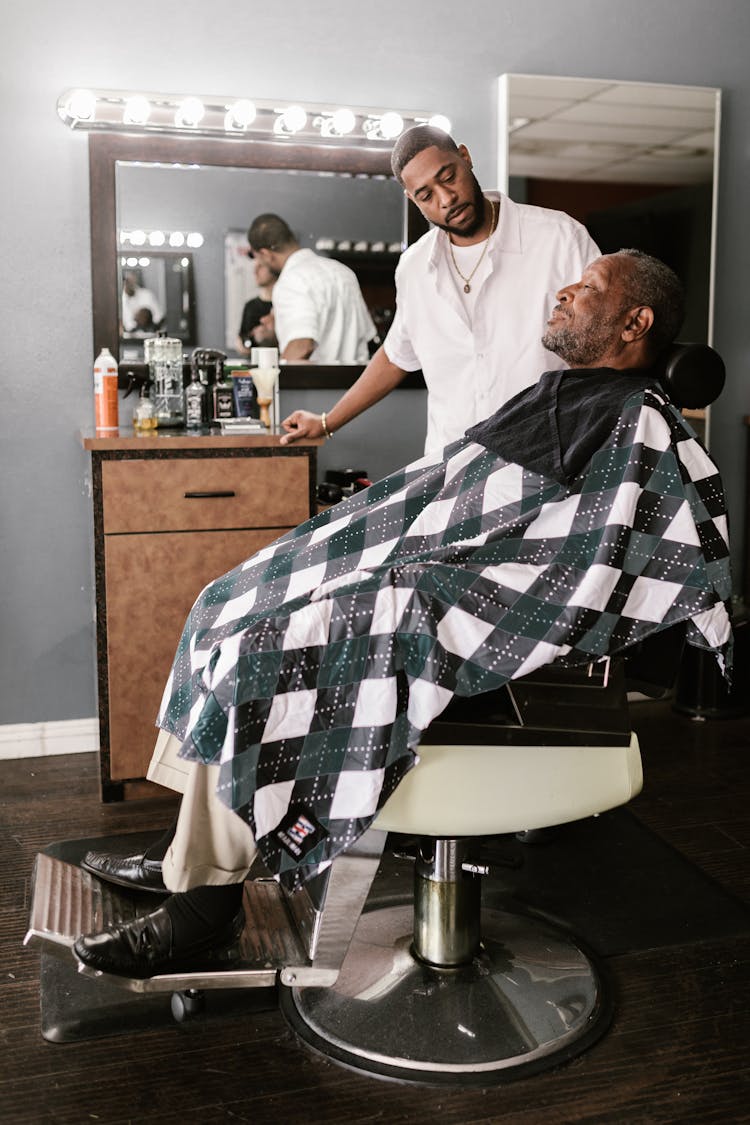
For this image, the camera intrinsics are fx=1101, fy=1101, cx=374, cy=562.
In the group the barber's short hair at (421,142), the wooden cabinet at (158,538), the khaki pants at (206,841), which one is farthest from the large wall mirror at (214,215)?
the khaki pants at (206,841)

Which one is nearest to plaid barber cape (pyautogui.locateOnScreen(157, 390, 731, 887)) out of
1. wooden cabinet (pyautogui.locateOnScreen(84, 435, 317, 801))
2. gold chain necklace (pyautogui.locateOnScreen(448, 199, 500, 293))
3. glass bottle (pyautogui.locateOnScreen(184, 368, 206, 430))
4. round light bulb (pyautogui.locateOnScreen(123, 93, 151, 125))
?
gold chain necklace (pyautogui.locateOnScreen(448, 199, 500, 293))

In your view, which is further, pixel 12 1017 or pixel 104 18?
pixel 104 18

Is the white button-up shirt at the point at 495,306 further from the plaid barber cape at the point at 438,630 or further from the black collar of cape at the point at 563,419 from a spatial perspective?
the plaid barber cape at the point at 438,630

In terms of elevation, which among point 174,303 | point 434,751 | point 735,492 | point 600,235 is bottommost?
point 434,751

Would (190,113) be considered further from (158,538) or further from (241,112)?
(158,538)

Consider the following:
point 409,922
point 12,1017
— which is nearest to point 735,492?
point 409,922

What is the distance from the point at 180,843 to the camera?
163 centimetres

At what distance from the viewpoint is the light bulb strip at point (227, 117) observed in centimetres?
287

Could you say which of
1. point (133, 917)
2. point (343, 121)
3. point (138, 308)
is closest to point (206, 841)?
point (133, 917)

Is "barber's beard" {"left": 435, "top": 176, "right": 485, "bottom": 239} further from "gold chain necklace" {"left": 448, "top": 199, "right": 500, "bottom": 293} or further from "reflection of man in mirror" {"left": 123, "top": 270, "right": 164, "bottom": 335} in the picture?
"reflection of man in mirror" {"left": 123, "top": 270, "right": 164, "bottom": 335}

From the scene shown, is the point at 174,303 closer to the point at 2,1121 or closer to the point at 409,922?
the point at 409,922

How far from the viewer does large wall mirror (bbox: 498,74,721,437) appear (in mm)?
3227

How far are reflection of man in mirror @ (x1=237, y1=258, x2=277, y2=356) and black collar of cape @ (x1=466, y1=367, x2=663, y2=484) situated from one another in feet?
4.36

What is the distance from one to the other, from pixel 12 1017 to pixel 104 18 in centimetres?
243
